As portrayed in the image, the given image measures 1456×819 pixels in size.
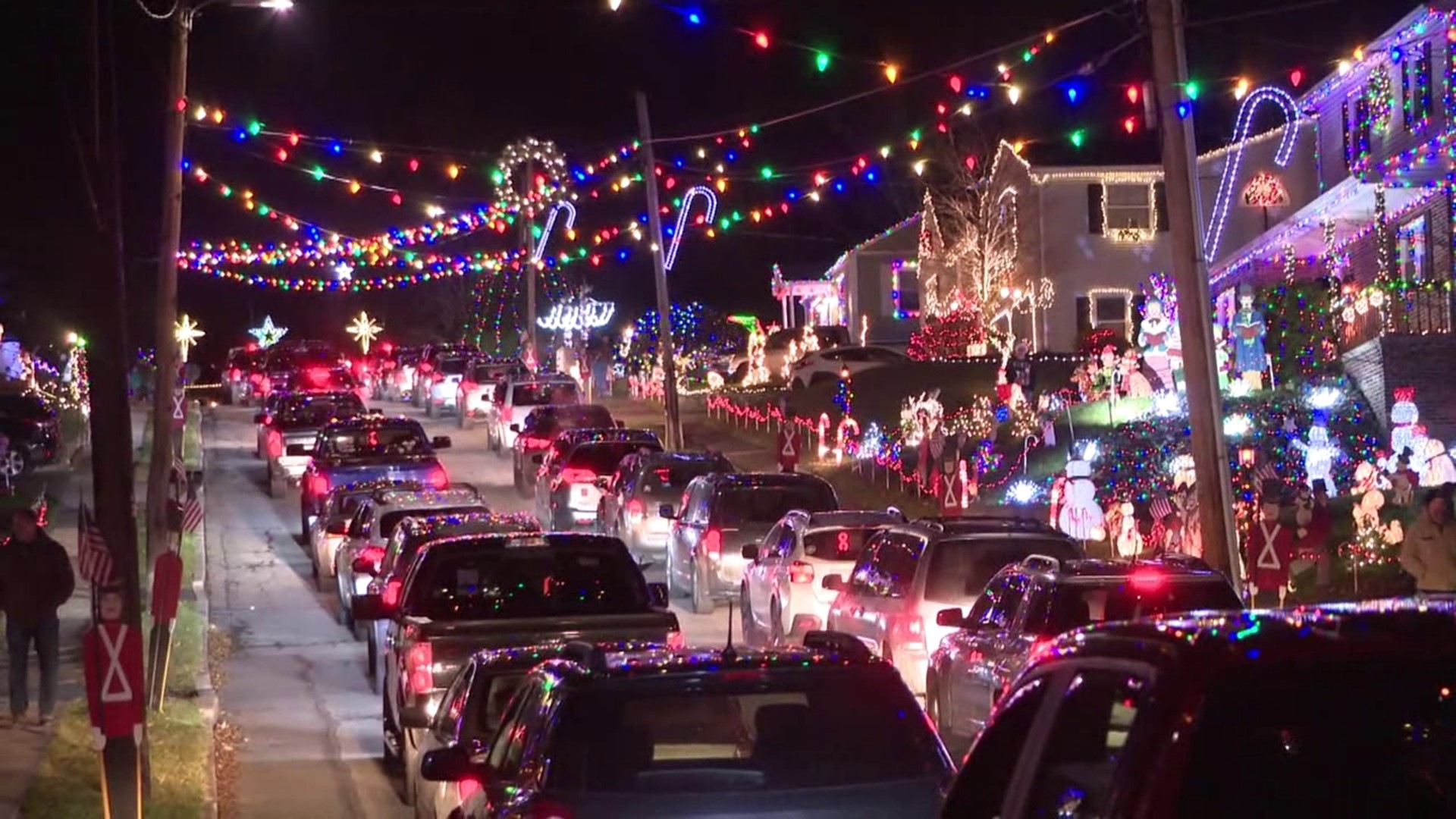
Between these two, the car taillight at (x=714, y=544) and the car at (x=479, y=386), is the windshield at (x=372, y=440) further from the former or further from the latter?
the car at (x=479, y=386)

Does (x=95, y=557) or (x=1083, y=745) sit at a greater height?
(x=95, y=557)

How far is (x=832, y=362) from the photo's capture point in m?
54.3

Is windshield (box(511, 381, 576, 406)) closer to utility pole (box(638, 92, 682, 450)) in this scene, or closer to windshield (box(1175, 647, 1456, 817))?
utility pole (box(638, 92, 682, 450))

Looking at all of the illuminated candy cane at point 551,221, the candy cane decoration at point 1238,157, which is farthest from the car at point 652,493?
the illuminated candy cane at point 551,221

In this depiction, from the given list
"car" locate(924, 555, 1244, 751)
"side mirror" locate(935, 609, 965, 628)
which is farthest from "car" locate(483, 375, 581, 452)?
"car" locate(924, 555, 1244, 751)

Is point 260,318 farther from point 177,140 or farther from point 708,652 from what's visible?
point 708,652

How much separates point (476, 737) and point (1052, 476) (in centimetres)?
1914

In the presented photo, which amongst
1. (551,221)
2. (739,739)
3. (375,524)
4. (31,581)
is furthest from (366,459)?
(551,221)

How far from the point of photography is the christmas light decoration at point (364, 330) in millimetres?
89750

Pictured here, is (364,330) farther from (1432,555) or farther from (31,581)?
(1432,555)

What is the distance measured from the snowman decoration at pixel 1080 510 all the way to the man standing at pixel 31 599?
1136 centimetres

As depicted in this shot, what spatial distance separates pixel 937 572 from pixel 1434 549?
13.9ft

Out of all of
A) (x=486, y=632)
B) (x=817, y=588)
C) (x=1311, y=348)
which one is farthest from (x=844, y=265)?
(x=486, y=632)

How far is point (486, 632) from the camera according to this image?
1352 cm
